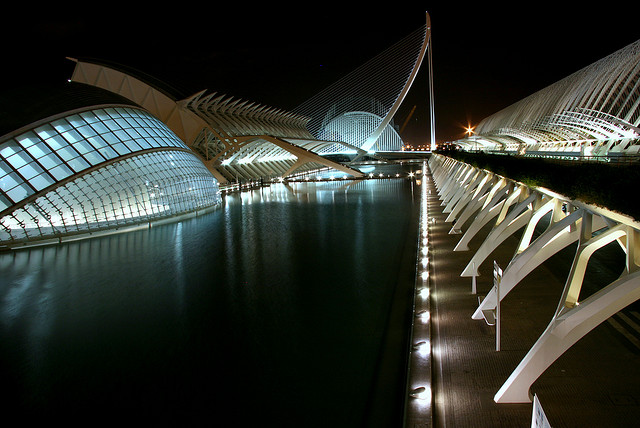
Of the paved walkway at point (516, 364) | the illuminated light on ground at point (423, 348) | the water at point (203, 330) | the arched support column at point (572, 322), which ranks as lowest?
the water at point (203, 330)

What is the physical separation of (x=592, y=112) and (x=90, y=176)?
3611cm

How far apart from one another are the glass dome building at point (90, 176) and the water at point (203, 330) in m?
2.22

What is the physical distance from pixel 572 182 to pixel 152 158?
69.2ft

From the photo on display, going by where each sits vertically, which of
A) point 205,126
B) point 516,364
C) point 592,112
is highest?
point 205,126

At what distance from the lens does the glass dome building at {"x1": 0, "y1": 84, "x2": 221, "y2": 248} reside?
17.2 metres

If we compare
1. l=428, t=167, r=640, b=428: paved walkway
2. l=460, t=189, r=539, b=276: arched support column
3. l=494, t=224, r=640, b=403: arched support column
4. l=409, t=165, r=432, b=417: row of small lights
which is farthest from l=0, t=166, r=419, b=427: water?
l=460, t=189, r=539, b=276: arched support column

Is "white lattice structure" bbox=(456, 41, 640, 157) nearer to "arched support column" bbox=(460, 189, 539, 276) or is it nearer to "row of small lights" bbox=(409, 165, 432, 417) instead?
"arched support column" bbox=(460, 189, 539, 276)

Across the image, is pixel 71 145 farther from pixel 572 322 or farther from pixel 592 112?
pixel 592 112

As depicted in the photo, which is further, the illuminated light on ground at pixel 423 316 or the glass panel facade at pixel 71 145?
the glass panel facade at pixel 71 145

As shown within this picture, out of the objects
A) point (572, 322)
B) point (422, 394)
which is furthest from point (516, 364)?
point (422, 394)

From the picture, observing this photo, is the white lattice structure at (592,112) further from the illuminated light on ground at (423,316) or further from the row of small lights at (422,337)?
the illuminated light on ground at (423,316)

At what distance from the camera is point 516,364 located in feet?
19.9

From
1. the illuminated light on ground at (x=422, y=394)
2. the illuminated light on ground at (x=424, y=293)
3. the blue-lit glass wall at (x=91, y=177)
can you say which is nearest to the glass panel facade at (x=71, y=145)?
the blue-lit glass wall at (x=91, y=177)

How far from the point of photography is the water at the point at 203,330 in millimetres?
5926
